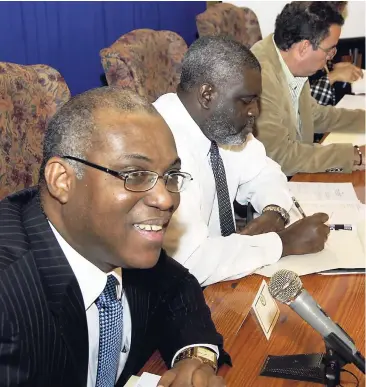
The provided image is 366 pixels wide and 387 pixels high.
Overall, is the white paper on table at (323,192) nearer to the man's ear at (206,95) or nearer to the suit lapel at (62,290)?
the man's ear at (206,95)

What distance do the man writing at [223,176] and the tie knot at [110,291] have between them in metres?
0.41

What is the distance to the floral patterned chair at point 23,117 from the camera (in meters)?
1.53

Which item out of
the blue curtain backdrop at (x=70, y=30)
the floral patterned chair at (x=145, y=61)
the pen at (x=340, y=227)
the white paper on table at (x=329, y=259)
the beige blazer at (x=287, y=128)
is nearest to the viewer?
the white paper on table at (x=329, y=259)

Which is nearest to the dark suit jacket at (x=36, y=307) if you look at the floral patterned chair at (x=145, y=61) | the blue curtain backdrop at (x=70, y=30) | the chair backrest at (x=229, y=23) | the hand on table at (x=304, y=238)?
the hand on table at (x=304, y=238)

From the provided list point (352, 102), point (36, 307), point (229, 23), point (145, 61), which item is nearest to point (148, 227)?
point (36, 307)

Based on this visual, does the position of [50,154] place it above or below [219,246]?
above

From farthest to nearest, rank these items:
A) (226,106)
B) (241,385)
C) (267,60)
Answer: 1. (267,60)
2. (226,106)
3. (241,385)

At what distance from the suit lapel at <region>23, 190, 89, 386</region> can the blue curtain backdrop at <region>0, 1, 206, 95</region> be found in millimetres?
1590

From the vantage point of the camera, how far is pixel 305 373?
1080mm

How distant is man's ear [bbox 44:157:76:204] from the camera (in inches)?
36.8

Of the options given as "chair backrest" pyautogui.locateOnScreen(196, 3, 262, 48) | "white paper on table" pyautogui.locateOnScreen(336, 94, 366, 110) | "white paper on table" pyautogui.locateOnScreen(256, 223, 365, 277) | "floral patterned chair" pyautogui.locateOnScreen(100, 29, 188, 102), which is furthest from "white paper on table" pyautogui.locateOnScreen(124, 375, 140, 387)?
"white paper on table" pyautogui.locateOnScreen(336, 94, 366, 110)

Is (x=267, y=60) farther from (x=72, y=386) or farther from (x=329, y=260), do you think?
(x=72, y=386)

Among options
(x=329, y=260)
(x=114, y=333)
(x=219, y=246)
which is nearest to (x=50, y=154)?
(x=114, y=333)

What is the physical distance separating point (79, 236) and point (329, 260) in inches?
30.4
